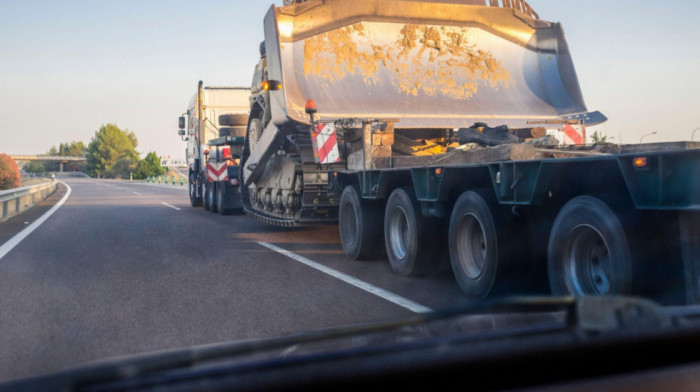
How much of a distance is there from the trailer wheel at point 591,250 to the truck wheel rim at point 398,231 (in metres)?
2.96

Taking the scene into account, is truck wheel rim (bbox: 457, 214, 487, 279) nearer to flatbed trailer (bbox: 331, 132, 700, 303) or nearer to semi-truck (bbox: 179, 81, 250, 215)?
flatbed trailer (bbox: 331, 132, 700, 303)

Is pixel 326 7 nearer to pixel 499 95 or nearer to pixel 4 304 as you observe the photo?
pixel 499 95

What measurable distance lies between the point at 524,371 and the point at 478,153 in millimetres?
5377

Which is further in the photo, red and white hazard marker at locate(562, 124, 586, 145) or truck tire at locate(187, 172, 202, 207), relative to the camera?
truck tire at locate(187, 172, 202, 207)

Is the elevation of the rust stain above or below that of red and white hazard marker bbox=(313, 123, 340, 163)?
above

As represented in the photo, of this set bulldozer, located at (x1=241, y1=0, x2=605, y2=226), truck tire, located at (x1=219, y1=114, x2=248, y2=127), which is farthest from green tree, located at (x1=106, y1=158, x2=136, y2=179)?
bulldozer, located at (x1=241, y1=0, x2=605, y2=226)

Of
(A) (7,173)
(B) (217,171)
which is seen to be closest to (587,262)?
(B) (217,171)

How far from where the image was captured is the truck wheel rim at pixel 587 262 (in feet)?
16.6

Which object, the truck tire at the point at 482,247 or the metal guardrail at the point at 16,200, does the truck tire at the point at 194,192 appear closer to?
the metal guardrail at the point at 16,200

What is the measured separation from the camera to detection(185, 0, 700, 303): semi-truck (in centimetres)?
470

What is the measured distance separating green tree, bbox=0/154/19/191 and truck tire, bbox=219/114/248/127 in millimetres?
31624

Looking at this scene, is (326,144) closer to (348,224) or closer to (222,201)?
(348,224)

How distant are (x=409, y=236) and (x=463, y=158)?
1.18 metres

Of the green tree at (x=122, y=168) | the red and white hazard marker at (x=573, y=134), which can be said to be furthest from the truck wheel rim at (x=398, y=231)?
the green tree at (x=122, y=168)
